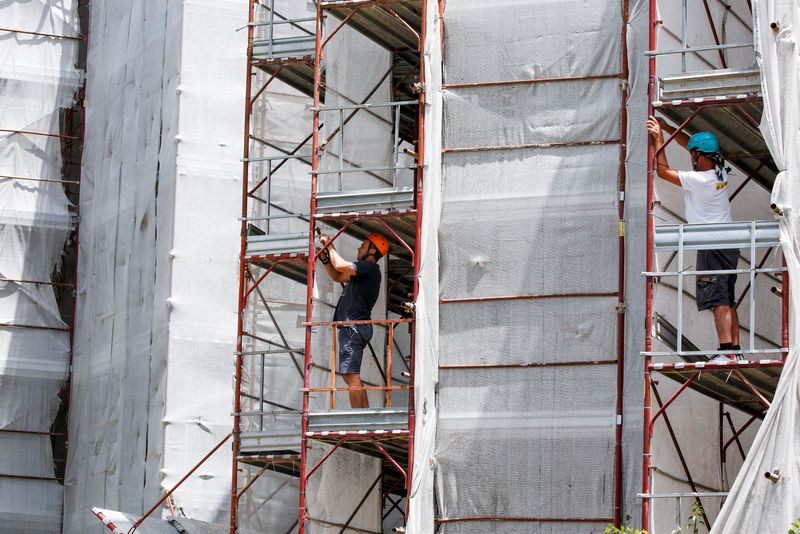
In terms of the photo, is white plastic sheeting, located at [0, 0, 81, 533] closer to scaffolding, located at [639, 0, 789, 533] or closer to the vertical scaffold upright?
the vertical scaffold upright

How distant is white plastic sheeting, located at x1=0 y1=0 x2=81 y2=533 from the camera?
33.6 meters

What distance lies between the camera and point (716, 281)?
80.5 feet

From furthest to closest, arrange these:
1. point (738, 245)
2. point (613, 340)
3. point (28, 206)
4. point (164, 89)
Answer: point (28, 206) < point (164, 89) < point (613, 340) < point (738, 245)

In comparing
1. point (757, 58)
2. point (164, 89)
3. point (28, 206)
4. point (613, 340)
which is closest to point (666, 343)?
point (613, 340)

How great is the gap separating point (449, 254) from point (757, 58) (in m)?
5.50

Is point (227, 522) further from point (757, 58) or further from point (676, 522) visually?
point (757, 58)

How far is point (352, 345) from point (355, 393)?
0.67 meters

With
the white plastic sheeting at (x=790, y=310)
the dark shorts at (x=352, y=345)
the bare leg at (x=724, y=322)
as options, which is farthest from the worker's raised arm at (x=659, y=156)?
the dark shorts at (x=352, y=345)

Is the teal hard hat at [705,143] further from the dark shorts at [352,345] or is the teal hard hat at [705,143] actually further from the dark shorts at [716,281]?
the dark shorts at [352,345]

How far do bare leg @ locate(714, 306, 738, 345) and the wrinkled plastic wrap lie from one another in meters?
2.57

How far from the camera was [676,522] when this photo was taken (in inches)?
1003

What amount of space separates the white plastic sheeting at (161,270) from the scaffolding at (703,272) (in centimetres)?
736

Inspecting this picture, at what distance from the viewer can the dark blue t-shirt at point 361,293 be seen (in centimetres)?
2708

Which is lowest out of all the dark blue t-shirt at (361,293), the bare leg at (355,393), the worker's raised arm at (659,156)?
the bare leg at (355,393)
